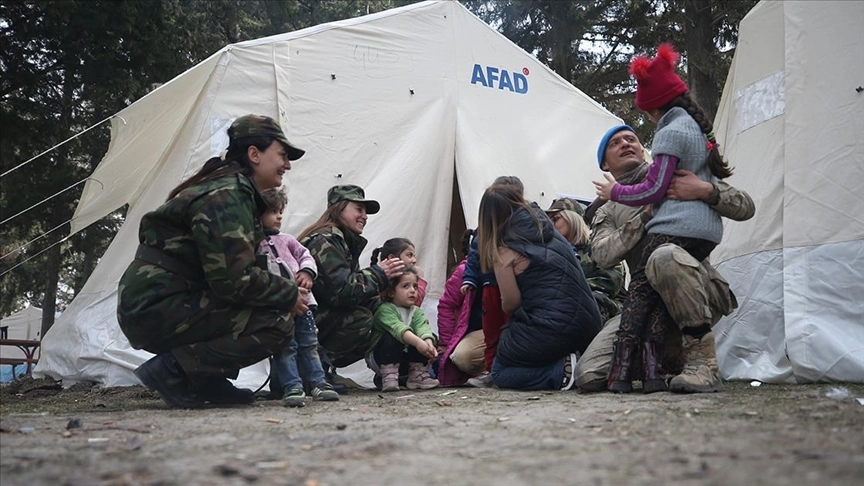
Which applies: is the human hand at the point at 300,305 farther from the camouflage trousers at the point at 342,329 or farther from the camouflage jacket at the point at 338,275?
the camouflage trousers at the point at 342,329

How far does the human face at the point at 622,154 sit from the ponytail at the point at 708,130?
52cm

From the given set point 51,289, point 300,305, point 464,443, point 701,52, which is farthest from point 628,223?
point 51,289

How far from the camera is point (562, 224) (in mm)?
5211

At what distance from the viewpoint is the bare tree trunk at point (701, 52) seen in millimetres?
8719

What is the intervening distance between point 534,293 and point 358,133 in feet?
7.67

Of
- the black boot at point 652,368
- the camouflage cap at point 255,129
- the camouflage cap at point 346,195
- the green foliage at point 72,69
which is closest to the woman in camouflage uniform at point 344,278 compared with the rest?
the camouflage cap at point 346,195

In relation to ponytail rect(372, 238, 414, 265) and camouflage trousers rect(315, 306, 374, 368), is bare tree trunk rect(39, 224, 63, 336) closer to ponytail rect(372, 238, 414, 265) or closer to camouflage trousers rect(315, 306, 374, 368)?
ponytail rect(372, 238, 414, 265)

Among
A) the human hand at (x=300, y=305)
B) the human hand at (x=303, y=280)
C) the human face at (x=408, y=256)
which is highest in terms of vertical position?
the human face at (x=408, y=256)

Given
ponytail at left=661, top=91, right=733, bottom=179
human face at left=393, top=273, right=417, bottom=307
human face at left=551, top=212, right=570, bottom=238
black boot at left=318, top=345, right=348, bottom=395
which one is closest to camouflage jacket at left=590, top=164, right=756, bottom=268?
ponytail at left=661, top=91, right=733, bottom=179

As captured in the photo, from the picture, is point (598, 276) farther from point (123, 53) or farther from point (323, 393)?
point (123, 53)

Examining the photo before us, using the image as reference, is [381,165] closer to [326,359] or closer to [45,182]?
[326,359]

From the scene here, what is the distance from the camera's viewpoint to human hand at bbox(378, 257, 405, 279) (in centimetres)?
482

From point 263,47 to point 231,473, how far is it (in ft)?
14.9

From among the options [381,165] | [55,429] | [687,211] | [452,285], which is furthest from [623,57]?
[55,429]
